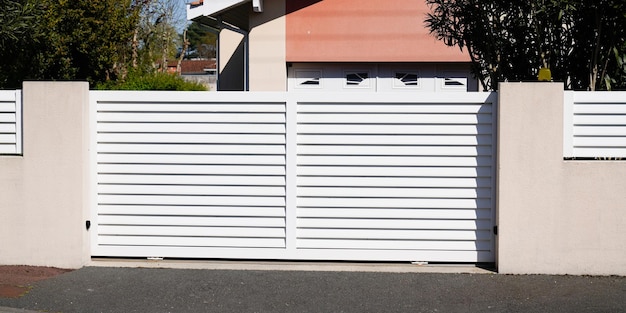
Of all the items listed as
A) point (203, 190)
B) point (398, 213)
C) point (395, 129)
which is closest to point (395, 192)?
point (398, 213)

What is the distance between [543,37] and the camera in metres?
10.1

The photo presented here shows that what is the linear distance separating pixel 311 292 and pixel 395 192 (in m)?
1.63

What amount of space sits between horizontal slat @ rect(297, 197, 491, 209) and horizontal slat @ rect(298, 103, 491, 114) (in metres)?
0.93

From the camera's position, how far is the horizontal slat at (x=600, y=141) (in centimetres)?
888

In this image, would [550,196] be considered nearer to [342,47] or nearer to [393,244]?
[393,244]

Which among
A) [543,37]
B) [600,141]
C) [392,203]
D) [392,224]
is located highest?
[543,37]

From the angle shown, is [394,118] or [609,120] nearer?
[609,120]

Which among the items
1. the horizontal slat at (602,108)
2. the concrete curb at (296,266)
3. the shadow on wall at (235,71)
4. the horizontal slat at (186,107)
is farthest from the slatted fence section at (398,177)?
the shadow on wall at (235,71)

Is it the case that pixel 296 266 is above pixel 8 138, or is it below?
below

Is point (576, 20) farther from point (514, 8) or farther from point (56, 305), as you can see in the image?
point (56, 305)

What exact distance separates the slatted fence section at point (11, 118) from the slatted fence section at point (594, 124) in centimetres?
565

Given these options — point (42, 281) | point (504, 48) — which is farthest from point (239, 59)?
point (42, 281)

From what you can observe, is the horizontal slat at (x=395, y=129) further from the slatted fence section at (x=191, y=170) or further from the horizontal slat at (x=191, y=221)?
the horizontal slat at (x=191, y=221)

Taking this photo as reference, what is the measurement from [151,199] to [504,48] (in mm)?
4553
